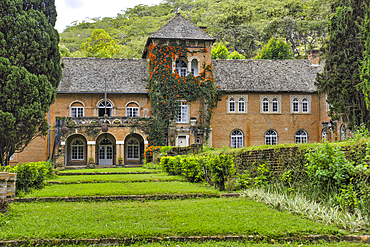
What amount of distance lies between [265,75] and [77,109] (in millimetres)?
17689

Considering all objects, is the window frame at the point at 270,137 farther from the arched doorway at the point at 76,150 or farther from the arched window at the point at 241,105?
the arched doorway at the point at 76,150

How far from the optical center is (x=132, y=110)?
111ft

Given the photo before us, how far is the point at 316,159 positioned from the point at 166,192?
472 cm

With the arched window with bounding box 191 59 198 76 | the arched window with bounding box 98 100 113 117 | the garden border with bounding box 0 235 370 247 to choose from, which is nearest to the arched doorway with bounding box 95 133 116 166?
the arched window with bounding box 98 100 113 117

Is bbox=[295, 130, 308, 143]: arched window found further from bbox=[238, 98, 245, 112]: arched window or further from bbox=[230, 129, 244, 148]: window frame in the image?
bbox=[238, 98, 245, 112]: arched window

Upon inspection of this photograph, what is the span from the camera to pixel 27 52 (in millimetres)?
22734

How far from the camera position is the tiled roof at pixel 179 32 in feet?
110

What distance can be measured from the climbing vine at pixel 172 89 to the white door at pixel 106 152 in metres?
4.85

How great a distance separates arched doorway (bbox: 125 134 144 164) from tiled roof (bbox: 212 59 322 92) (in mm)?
8896

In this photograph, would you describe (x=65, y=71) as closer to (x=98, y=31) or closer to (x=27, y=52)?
(x=27, y=52)

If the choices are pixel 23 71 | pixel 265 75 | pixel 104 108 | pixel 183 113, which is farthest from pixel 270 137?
pixel 23 71

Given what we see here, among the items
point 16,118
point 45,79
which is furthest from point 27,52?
point 16,118

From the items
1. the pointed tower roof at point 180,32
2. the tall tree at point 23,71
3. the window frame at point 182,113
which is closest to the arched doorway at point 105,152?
the window frame at point 182,113

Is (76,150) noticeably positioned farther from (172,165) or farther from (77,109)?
(172,165)
